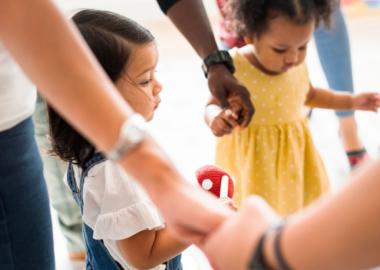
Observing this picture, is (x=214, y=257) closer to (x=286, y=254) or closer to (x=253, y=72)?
(x=286, y=254)

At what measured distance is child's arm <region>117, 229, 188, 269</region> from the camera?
0.76 meters

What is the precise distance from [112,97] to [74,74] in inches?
1.8

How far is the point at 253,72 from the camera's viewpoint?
126 cm

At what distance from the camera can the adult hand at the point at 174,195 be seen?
1.66 ft

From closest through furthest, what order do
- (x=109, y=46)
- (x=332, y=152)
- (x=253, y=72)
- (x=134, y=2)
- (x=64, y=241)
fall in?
1. (x=109, y=46)
2. (x=253, y=72)
3. (x=64, y=241)
4. (x=332, y=152)
5. (x=134, y=2)

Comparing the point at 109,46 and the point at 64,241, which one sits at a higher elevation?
the point at 109,46

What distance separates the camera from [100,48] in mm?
800

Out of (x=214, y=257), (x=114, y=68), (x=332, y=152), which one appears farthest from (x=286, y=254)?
(x=332, y=152)

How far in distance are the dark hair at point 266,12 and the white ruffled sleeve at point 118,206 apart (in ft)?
1.93

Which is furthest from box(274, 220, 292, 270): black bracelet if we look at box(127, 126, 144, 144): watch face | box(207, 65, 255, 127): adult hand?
box(207, 65, 255, 127): adult hand

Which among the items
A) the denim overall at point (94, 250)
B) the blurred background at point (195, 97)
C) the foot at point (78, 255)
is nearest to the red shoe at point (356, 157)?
the blurred background at point (195, 97)

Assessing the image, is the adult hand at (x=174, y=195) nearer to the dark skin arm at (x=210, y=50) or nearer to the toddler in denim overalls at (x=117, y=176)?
the toddler in denim overalls at (x=117, y=176)

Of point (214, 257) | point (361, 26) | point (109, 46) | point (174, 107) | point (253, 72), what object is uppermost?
point (109, 46)

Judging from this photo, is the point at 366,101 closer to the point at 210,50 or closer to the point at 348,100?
the point at 348,100
